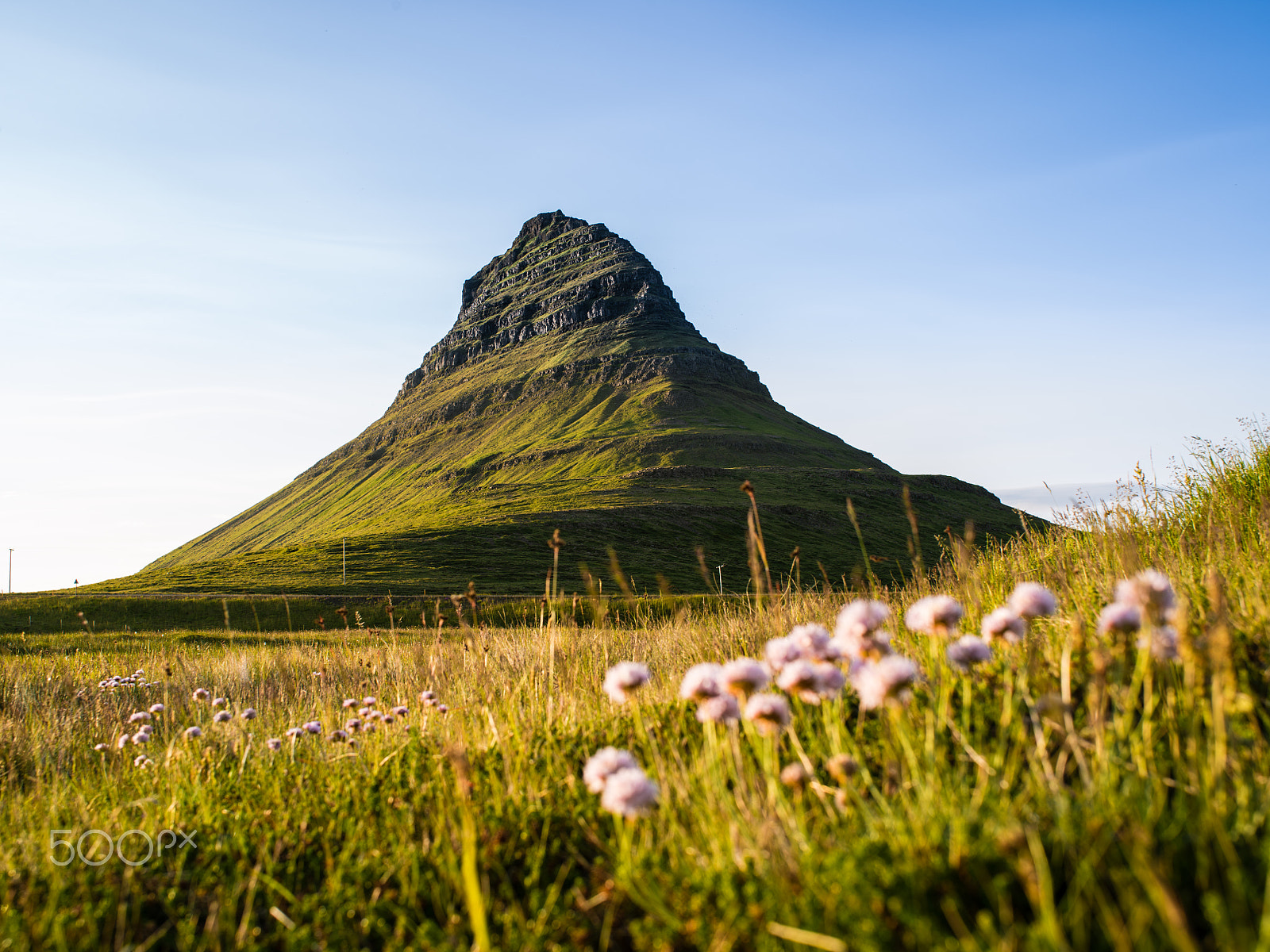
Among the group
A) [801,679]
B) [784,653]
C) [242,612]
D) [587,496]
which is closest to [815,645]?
[784,653]

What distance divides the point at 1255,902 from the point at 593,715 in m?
3.68

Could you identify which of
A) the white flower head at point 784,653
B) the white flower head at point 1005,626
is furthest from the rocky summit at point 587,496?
the white flower head at point 1005,626

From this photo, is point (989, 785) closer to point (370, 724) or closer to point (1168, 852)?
point (1168, 852)

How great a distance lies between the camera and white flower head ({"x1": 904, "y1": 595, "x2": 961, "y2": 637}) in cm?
260

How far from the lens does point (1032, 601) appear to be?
8.73 ft

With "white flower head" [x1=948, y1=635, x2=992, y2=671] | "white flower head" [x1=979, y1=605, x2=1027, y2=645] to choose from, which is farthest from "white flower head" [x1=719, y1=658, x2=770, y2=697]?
"white flower head" [x1=979, y1=605, x2=1027, y2=645]

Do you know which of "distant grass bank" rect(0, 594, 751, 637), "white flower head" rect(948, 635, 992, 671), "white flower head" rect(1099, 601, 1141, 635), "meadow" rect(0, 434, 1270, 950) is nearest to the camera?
"meadow" rect(0, 434, 1270, 950)

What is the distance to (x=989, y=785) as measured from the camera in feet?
8.83

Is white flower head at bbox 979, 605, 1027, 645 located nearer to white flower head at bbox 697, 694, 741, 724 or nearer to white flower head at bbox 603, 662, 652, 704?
white flower head at bbox 697, 694, 741, 724

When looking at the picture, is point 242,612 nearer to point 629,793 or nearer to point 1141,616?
point 629,793

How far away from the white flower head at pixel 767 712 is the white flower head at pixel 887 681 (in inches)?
10.8

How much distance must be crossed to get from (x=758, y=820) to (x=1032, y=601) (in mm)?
1275

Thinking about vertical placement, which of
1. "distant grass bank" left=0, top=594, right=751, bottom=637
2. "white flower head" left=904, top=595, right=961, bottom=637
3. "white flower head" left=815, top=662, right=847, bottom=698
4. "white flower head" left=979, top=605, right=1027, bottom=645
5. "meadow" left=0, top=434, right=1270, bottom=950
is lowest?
"distant grass bank" left=0, top=594, right=751, bottom=637

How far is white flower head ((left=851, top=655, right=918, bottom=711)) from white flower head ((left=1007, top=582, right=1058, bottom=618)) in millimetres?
575
